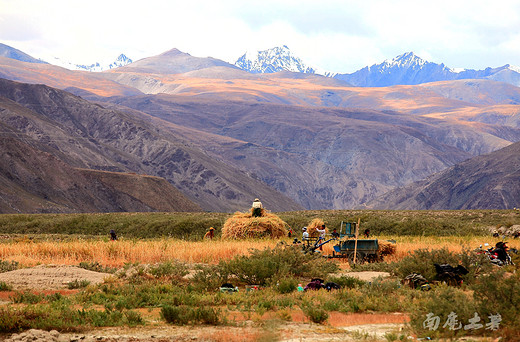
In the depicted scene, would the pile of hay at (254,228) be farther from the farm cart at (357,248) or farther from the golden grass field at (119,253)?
the farm cart at (357,248)

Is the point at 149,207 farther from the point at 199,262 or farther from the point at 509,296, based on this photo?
the point at 509,296

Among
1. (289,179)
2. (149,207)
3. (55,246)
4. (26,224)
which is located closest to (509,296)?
(55,246)

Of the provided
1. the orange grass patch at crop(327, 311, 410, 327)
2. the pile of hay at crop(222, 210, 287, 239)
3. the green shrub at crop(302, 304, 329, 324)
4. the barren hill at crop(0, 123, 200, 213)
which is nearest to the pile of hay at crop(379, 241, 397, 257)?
the pile of hay at crop(222, 210, 287, 239)

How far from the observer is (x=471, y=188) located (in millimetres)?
125125

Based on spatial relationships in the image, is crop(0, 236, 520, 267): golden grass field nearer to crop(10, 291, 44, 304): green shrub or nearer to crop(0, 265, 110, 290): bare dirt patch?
crop(0, 265, 110, 290): bare dirt patch

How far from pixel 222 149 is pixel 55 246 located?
156769 millimetres

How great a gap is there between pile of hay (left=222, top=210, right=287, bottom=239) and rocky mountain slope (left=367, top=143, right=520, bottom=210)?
91991 mm

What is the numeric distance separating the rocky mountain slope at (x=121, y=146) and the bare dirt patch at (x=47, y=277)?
9285 cm

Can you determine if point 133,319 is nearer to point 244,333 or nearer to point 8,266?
point 244,333

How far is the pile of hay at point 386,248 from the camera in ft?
67.7

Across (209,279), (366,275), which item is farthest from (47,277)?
(366,275)

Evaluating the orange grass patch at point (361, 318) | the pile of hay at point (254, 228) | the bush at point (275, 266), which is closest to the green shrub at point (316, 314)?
the orange grass patch at point (361, 318)

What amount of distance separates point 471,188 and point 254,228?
107750 mm

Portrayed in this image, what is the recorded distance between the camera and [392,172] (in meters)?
184
